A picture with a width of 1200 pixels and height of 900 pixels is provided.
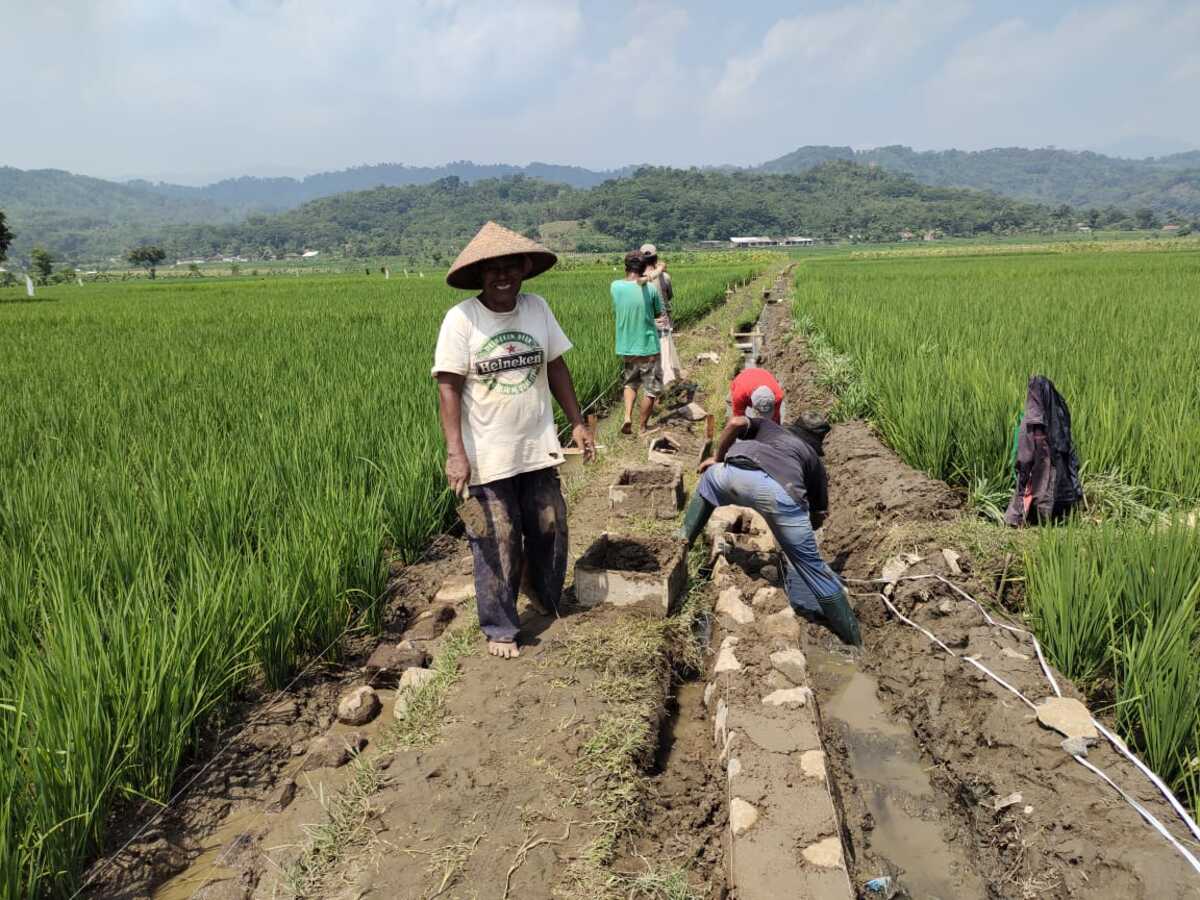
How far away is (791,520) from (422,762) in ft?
6.36

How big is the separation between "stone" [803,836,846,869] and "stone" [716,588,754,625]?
1.35 metres

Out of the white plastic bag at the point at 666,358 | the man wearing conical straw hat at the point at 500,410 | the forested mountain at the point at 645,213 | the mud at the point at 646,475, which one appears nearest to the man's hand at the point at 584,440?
the man wearing conical straw hat at the point at 500,410

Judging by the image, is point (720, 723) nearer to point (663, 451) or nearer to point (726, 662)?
point (726, 662)

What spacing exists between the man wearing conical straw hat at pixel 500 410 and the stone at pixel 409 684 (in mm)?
311

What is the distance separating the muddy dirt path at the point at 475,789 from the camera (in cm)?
198

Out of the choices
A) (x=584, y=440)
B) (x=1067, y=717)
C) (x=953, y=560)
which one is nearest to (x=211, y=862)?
(x=584, y=440)

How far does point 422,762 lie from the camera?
241cm

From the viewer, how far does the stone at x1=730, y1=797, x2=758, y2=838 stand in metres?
2.08

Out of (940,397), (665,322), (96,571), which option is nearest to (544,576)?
(96,571)

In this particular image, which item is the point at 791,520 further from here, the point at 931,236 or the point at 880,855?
Result: the point at 931,236

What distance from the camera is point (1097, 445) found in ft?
13.5

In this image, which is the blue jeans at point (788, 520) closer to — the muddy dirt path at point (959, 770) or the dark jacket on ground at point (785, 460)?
the dark jacket on ground at point (785, 460)

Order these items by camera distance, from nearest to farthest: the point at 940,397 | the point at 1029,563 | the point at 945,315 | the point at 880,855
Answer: the point at 880,855, the point at 1029,563, the point at 940,397, the point at 945,315

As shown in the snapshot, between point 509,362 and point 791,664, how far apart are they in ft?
5.39
